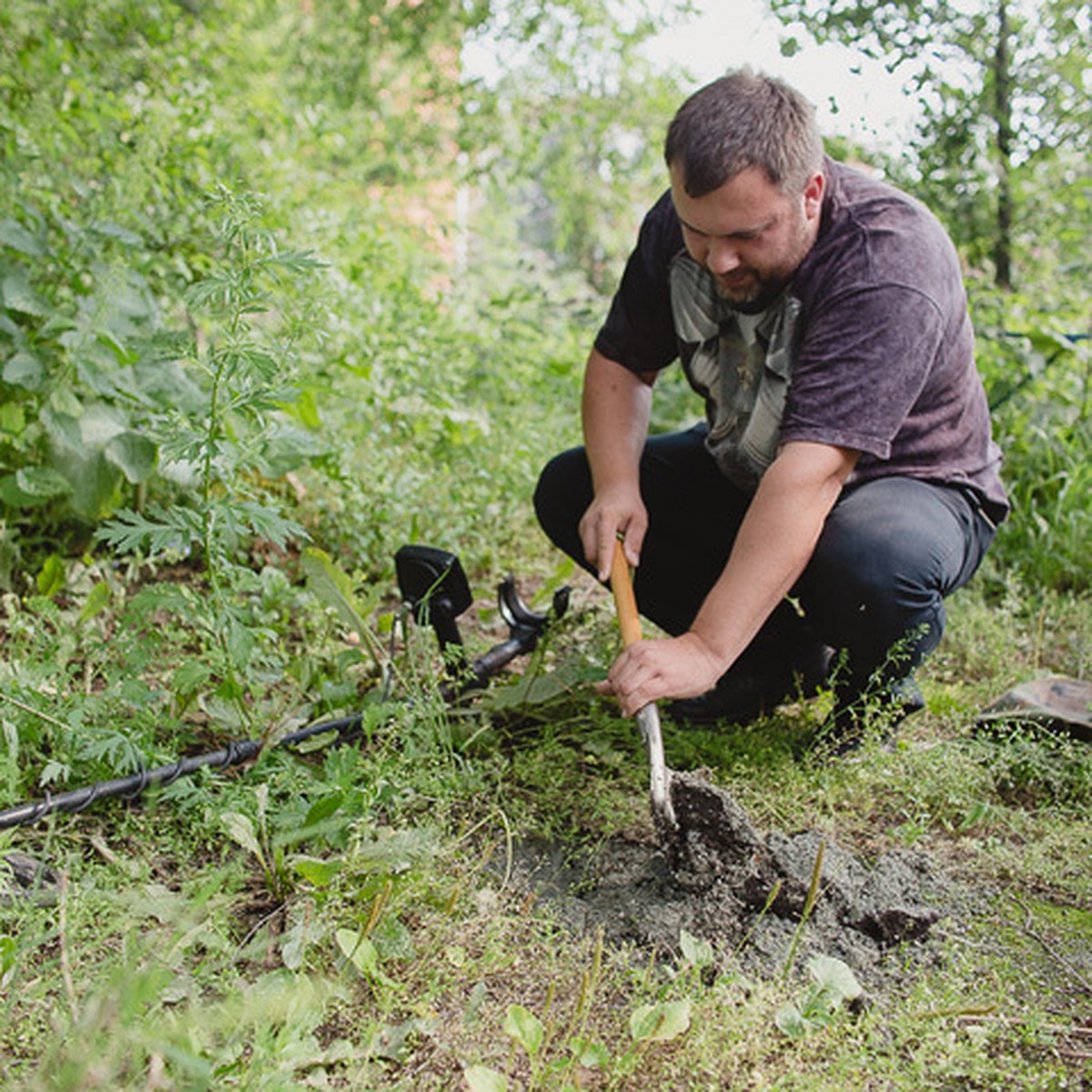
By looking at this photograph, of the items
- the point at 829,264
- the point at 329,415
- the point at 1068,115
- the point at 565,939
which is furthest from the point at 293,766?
the point at 1068,115

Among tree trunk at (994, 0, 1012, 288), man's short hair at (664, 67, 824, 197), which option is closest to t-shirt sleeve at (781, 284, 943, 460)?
man's short hair at (664, 67, 824, 197)

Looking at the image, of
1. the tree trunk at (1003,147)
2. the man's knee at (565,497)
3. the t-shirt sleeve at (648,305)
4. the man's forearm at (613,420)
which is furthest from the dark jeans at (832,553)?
the tree trunk at (1003,147)

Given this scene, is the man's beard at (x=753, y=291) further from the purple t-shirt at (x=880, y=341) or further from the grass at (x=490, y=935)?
the grass at (x=490, y=935)

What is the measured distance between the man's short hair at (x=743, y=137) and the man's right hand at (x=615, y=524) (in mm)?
715

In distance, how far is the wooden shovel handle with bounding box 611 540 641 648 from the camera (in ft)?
7.52

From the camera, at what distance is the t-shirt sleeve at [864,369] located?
212cm

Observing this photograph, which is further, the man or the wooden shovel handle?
the wooden shovel handle

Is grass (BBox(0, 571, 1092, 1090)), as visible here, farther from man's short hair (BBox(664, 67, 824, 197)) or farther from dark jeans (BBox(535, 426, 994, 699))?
man's short hair (BBox(664, 67, 824, 197))

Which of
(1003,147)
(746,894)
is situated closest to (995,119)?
(1003,147)

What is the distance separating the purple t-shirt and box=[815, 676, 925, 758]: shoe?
46 centimetres

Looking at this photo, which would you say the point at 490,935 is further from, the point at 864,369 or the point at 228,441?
the point at 864,369

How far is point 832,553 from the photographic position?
7.35 ft

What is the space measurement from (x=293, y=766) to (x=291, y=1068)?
0.80 metres

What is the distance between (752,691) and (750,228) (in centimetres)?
107
